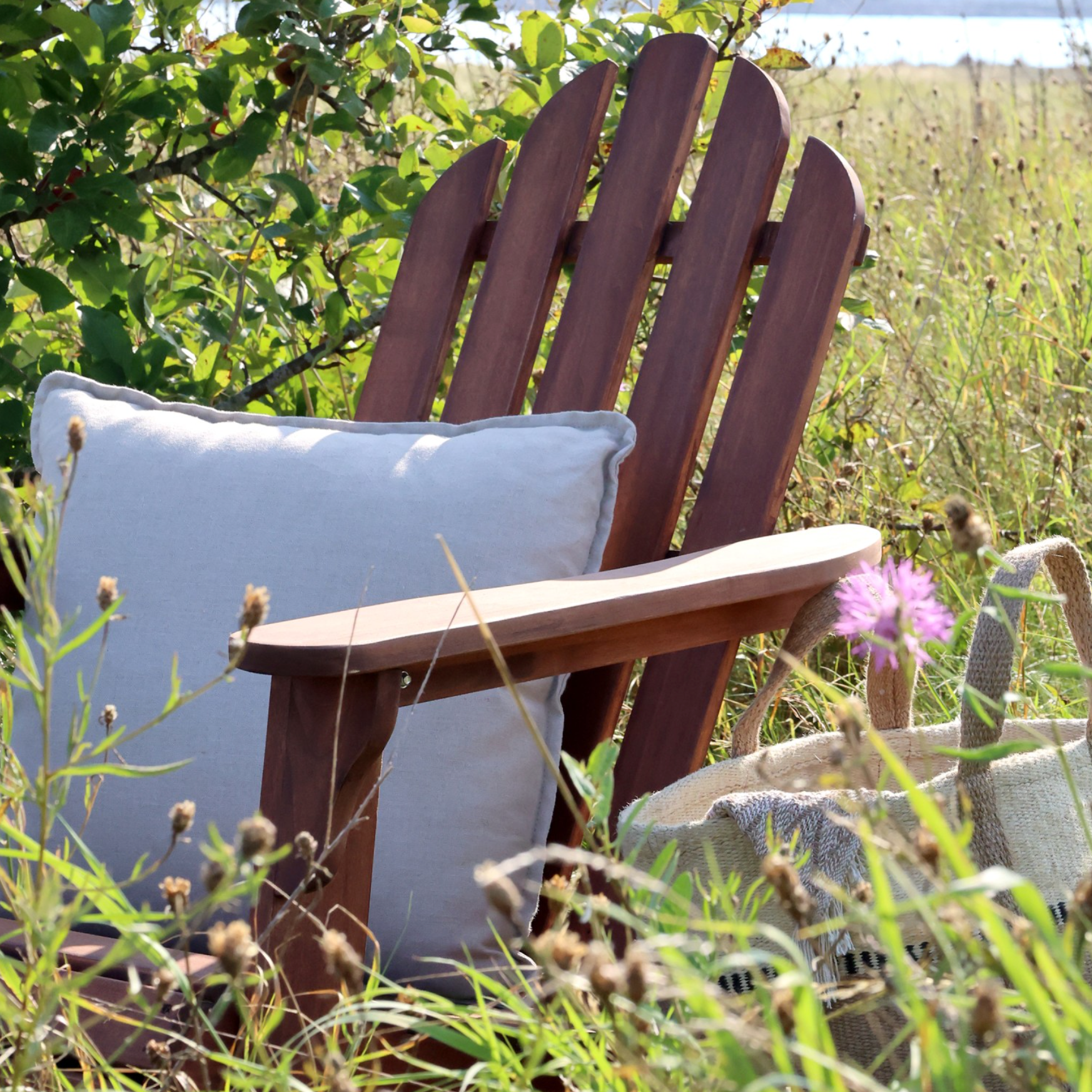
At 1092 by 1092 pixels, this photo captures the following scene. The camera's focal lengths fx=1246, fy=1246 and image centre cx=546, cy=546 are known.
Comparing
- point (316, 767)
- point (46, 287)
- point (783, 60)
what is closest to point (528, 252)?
point (783, 60)

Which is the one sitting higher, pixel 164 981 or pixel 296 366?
pixel 164 981

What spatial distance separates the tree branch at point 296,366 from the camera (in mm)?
2381

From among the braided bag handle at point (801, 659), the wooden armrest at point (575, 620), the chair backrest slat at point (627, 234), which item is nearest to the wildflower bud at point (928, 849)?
the wooden armrest at point (575, 620)

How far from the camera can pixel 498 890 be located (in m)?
0.49

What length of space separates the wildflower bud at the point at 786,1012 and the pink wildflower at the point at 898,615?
6.2 inches

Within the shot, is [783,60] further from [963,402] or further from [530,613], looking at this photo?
[530,613]

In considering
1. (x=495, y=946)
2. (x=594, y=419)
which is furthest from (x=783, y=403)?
(x=495, y=946)

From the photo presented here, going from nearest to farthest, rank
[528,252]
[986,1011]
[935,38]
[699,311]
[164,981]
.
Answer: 1. [986,1011]
2. [164,981]
3. [699,311]
4. [528,252]
5. [935,38]

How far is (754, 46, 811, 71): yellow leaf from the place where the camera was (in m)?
2.10

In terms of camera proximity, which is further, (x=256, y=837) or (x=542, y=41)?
(x=542, y=41)

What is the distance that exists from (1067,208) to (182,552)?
275 cm

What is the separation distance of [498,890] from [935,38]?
4594 mm

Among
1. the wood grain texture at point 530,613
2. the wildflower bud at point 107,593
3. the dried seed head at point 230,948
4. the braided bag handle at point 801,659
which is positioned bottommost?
the braided bag handle at point 801,659

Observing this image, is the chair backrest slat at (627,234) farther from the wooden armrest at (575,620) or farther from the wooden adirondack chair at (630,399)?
the wooden armrest at (575,620)
